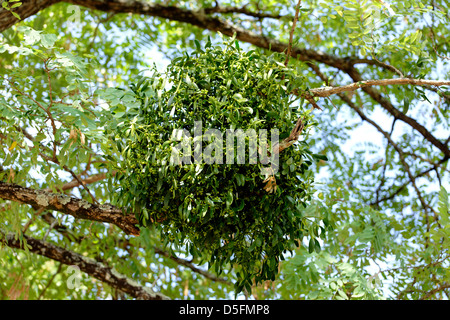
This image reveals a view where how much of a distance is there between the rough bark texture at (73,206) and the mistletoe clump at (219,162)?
0.12m

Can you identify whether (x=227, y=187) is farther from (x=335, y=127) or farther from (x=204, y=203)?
(x=335, y=127)

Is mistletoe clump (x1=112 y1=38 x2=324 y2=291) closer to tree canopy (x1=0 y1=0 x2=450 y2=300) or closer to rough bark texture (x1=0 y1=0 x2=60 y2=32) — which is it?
tree canopy (x1=0 y1=0 x2=450 y2=300)

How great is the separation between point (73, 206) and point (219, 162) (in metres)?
0.68

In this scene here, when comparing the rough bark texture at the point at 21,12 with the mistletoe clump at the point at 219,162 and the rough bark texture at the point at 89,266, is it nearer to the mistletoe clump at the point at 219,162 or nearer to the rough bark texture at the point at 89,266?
the rough bark texture at the point at 89,266

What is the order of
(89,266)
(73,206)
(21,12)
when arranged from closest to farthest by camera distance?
1. (73,206)
2. (21,12)
3. (89,266)

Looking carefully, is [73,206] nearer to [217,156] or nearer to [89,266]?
[217,156]

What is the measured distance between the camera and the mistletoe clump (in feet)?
4.85

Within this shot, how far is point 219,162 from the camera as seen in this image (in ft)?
4.73

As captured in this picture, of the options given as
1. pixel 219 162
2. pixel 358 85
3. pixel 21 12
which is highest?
pixel 21 12

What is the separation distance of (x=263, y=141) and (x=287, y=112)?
5.4 inches

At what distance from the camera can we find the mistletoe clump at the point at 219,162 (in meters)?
1.48

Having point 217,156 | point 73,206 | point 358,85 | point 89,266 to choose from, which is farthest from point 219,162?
point 89,266

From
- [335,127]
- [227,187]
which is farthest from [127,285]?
[335,127]

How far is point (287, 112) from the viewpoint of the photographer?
5.06 feet
